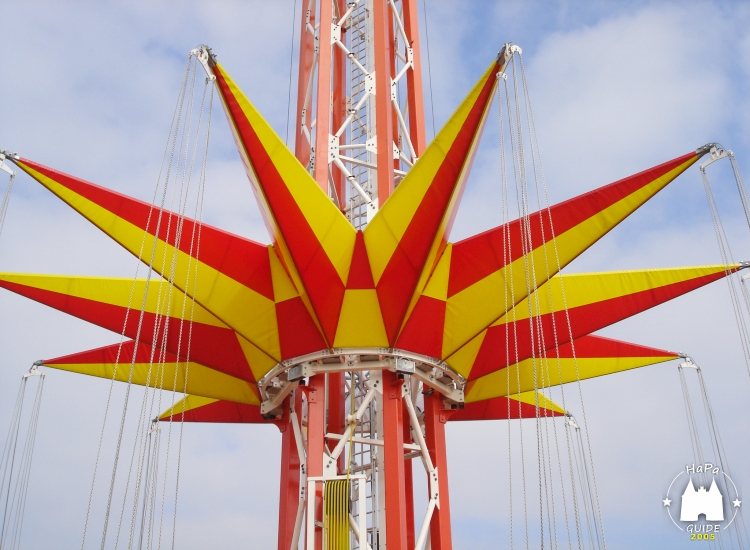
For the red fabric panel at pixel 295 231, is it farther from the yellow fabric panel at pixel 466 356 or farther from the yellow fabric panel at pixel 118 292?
the yellow fabric panel at pixel 118 292

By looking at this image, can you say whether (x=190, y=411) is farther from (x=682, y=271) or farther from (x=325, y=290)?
(x=682, y=271)

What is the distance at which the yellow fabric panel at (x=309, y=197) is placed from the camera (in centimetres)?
1040

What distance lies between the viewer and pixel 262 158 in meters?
10.5

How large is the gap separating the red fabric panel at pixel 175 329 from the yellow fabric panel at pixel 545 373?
4.35 meters

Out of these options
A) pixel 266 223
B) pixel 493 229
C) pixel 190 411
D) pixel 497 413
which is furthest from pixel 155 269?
pixel 497 413

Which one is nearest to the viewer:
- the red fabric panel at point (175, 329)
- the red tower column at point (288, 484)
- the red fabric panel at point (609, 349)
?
the red tower column at point (288, 484)

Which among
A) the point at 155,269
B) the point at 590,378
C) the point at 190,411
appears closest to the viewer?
the point at 155,269

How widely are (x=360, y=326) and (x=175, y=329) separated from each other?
374 centimetres

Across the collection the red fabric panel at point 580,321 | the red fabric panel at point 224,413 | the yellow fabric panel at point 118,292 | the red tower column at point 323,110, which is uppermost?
the red tower column at point 323,110

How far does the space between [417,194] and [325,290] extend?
201cm

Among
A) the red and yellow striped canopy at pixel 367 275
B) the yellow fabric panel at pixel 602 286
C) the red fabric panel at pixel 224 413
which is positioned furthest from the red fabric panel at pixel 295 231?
the red fabric panel at pixel 224 413

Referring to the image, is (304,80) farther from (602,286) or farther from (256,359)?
(602,286)

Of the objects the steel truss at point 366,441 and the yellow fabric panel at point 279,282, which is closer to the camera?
the steel truss at point 366,441

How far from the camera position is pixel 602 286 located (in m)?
13.2
